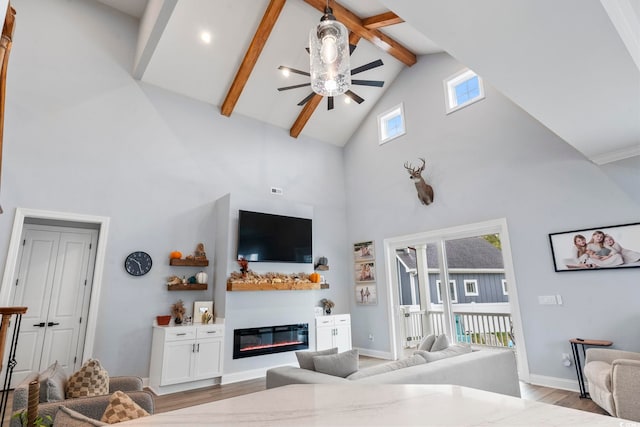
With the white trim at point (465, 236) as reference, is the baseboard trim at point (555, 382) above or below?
below

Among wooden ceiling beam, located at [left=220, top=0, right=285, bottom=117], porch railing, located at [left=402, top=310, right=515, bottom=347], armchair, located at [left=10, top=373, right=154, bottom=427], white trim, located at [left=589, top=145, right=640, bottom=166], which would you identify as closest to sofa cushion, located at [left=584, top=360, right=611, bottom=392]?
porch railing, located at [left=402, top=310, right=515, bottom=347]

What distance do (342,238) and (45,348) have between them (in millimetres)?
5507

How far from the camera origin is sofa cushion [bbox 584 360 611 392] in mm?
3305

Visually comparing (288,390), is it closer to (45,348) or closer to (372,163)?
(45,348)

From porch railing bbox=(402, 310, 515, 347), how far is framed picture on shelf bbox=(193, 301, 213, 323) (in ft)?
12.0

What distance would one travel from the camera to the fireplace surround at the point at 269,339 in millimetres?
5398

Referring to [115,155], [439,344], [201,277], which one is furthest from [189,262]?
[439,344]

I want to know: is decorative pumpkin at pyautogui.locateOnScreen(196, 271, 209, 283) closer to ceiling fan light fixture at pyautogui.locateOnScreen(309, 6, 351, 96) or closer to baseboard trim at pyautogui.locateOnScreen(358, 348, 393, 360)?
baseboard trim at pyautogui.locateOnScreen(358, 348, 393, 360)

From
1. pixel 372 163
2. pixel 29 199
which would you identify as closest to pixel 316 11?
pixel 372 163

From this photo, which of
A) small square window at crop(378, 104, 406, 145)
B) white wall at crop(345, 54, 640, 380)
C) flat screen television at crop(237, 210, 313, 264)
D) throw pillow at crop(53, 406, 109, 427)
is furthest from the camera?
small square window at crop(378, 104, 406, 145)

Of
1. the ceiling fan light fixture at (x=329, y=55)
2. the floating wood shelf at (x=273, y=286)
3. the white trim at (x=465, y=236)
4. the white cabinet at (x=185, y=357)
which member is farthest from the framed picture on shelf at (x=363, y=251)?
the ceiling fan light fixture at (x=329, y=55)

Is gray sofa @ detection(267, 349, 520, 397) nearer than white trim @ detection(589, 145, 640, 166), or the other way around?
gray sofa @ detection(267, 349, 520, 397)

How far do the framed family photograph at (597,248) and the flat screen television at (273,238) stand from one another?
13.0 feet

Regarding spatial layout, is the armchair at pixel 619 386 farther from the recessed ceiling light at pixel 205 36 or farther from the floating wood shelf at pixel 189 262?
the recessed ceiling light at pixel 205 36
